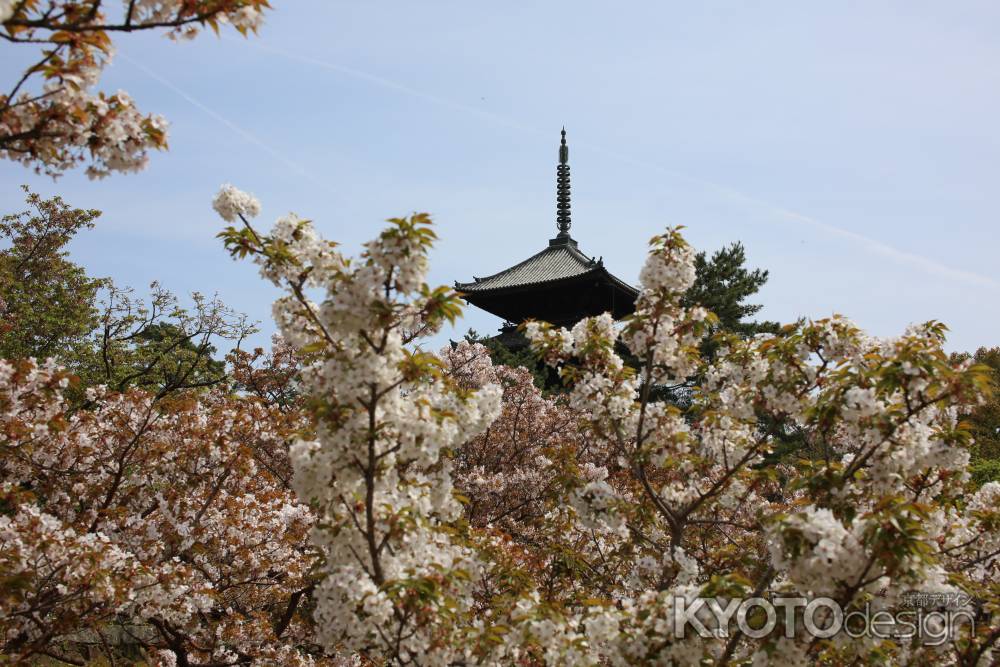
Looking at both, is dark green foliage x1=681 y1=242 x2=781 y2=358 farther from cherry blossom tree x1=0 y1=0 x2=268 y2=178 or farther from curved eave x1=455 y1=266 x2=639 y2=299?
cherry blossom tree x1=0 y1=0 x2=268 y2=178

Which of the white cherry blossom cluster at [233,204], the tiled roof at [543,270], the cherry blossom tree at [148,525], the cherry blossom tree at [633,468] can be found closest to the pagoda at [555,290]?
the tiled roof at [543,270]

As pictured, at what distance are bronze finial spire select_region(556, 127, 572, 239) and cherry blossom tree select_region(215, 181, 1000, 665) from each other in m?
28.6

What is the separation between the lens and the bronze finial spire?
35237 millimetres

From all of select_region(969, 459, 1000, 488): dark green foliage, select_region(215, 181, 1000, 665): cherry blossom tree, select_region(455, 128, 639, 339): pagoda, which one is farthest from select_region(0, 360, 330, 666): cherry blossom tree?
select_region(455, 128, 639, 339): pagoda

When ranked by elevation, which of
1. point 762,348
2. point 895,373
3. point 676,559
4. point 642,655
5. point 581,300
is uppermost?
point 581,300

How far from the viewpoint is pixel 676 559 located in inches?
240

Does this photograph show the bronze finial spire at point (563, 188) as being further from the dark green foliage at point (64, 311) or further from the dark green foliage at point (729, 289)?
the dark green foliage at point (64, 311)

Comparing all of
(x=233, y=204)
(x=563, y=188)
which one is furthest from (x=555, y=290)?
(x=233, y=204)

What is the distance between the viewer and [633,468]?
6.80 metres

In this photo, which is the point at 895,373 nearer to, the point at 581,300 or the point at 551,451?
the point at 551,451

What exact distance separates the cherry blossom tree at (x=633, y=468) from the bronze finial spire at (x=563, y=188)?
28639 mm

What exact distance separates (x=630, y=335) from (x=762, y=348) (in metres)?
0.98

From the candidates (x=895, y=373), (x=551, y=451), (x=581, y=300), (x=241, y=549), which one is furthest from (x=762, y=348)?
(x=581, y=300)

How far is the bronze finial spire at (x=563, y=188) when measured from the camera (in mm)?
35237
